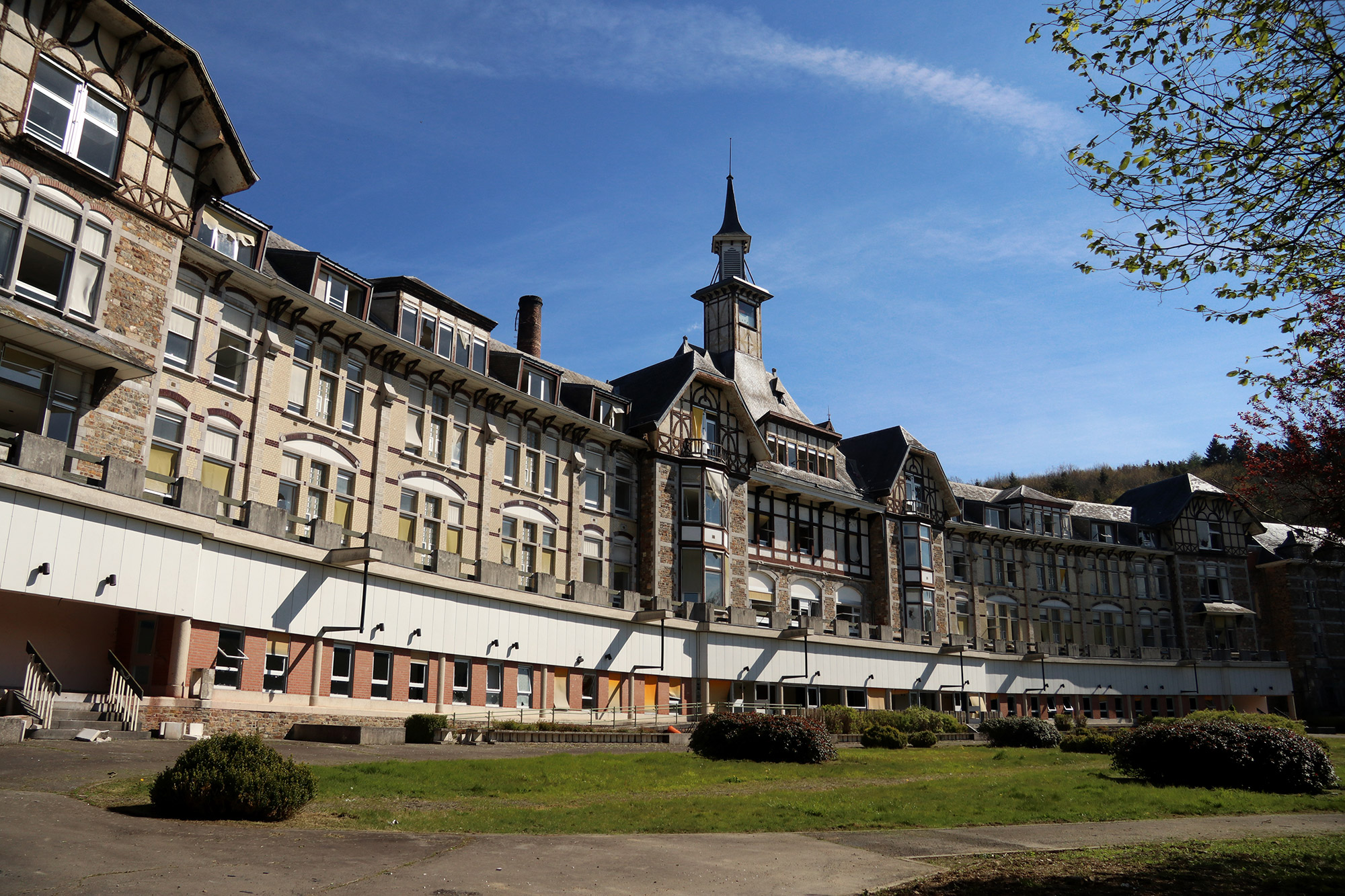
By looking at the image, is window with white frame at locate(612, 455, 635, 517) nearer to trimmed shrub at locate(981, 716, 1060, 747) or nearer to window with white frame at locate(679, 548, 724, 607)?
window with white frame at locate(679, 548, 724, 607)

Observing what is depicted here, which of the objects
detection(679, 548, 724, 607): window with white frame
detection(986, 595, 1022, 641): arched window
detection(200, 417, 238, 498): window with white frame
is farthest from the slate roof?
detection(200, 417, 238, 498): window with white frame

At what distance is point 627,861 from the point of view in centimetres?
1002

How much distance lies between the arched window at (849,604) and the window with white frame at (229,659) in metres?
33.2

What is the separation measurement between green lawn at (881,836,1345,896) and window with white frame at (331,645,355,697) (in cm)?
2123

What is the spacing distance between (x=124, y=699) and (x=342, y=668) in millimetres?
7399

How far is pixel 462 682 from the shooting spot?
32.1 metres

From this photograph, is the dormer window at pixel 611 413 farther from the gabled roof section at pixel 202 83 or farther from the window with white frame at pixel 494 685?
the gabled roof section at pixel 202 83

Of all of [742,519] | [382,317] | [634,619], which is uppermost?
[382,317]

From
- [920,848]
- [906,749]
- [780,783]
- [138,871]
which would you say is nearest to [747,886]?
[920,848]

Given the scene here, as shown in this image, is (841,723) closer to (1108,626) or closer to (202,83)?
(202,83)

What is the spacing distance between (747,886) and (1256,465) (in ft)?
53.1

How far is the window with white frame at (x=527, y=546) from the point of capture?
36.9m

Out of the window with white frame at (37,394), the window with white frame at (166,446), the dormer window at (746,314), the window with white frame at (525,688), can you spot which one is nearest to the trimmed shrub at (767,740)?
the window with white frame at (525,688)

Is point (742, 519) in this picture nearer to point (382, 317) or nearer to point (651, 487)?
point (651, 487)
